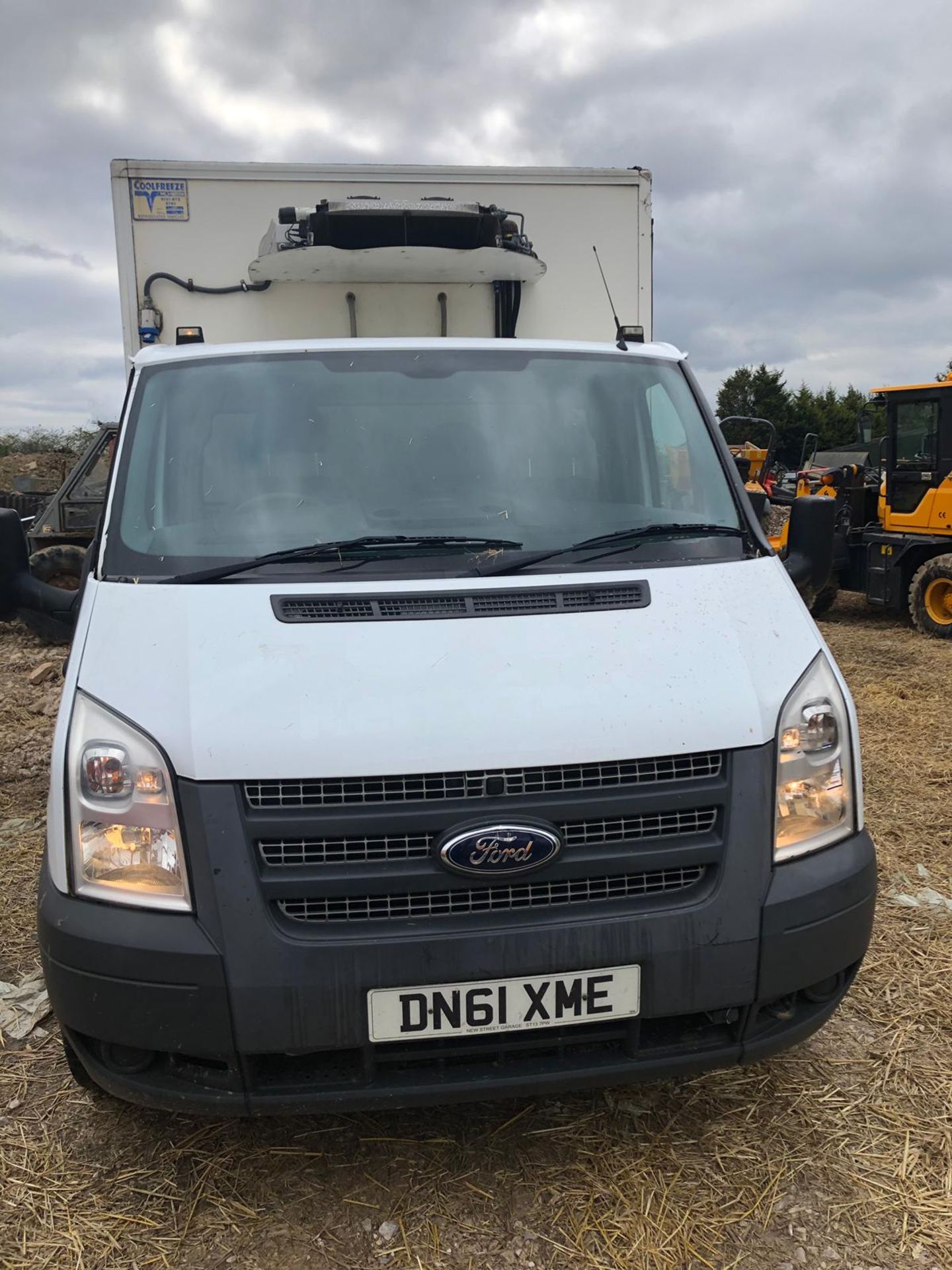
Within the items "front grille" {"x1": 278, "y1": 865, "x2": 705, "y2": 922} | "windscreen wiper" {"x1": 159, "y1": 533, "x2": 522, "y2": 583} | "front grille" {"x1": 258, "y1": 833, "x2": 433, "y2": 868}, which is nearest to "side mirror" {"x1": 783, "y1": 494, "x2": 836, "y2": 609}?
"windscreen wiper" {"x1": 159, "y1": 533, "x2": 522, "y2": 583}

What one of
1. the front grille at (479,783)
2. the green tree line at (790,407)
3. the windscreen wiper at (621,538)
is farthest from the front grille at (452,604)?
the green tree line at (790,407)

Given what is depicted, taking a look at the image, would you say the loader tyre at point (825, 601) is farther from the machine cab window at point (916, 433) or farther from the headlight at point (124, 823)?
the headlight at point (124, 823)

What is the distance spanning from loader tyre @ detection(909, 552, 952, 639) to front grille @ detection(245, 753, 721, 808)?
9.94m

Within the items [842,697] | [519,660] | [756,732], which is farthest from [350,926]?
[842,697]

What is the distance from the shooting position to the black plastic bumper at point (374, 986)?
2152 mm

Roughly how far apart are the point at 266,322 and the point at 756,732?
11.8 ft

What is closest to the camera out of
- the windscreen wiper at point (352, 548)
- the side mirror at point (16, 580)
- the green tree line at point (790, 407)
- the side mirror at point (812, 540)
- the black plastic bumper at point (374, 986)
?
the black plastic bumper at point (374, 986)

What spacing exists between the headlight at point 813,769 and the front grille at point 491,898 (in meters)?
0.27

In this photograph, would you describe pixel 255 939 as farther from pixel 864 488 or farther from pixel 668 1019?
pixel 864 488

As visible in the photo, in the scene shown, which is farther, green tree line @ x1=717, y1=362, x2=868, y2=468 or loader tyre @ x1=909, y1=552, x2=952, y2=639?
green tree line @ x1=717, y1=362, x2=868, y2=468

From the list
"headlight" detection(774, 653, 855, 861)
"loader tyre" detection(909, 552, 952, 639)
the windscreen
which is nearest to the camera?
"headlight" detection(774, 653, 855, 861)

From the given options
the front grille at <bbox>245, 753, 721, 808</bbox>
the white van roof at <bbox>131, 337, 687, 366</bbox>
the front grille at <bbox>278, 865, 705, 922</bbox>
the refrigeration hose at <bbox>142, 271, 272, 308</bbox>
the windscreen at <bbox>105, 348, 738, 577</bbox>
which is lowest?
the front grille at <bbox>278, 865, 705, 922</bbox>

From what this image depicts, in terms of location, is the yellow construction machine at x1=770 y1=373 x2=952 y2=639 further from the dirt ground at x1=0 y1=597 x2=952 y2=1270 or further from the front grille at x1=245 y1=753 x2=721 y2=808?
the front grille at x1=245 y1=753 x2=721 y2=808

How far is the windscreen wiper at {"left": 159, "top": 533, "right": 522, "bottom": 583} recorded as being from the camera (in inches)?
104
